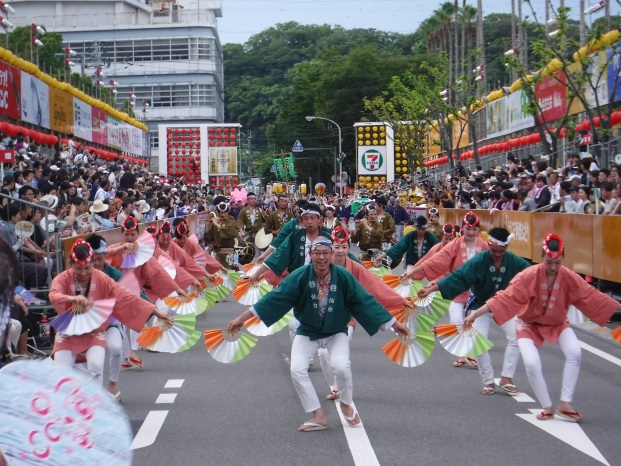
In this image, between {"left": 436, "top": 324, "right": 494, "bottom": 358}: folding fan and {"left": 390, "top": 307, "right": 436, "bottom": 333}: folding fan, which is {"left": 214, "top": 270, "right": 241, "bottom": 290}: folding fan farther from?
{"left": 436, "top": 324, "right": 494, "bottom": 358}: folding fan

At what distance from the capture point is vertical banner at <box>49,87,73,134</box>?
32344mm

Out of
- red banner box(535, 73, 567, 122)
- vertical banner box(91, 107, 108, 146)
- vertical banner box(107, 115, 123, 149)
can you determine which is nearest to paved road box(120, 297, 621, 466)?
red banner box(535, 73, 567, 122)

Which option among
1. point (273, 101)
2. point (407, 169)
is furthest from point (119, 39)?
point (407, 169)

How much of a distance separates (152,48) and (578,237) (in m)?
79.6

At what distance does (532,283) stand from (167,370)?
15.0 feet

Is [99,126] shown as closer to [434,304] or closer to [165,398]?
[434,304]

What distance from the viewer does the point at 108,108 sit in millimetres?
46000

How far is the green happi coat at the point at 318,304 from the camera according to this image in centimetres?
905

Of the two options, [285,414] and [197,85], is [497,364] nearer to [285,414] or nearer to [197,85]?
[285,414]

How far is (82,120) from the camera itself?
127 feet

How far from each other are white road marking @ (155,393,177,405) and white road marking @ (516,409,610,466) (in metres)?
3.18

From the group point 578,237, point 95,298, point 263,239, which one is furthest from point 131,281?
point 263,239

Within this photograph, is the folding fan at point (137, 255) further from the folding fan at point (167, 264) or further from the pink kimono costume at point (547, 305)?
the pink kimono costume at point (547, 305)

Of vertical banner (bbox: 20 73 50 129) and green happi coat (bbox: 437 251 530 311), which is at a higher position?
vertical banner (bbox: 20 73 50 129)
